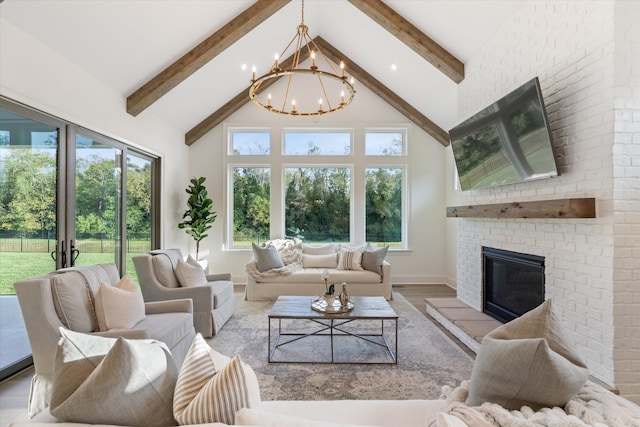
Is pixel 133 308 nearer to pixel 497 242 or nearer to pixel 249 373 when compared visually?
pixel 249 373

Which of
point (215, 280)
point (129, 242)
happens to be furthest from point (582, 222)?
point (129, 242)

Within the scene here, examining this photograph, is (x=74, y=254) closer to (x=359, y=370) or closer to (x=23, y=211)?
(x=23, y=211)

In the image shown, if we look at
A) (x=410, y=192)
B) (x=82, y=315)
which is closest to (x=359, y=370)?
(x=82, y=315)

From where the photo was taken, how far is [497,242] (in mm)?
3551

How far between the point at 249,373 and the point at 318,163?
5.17 meters

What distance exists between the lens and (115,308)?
7.66ft

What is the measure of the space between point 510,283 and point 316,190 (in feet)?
12.0

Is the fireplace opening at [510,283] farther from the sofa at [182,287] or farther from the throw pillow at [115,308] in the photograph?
the throw pillow at [115,308]

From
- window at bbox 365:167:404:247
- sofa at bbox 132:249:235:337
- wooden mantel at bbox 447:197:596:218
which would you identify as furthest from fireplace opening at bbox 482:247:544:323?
sofa at bbox 132:249:235:337

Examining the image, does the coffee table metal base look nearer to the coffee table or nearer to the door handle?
the coffee table

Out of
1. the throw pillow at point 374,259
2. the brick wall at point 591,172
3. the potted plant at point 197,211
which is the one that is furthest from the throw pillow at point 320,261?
the brick wall at point 591,172

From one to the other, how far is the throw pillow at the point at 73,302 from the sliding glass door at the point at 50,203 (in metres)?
0.83

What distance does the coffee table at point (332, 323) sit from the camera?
113 inches

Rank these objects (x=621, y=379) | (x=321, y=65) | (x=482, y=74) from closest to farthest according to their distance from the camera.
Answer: (x=621, y=379), (x=482, y=74), (x=321, y=65)
